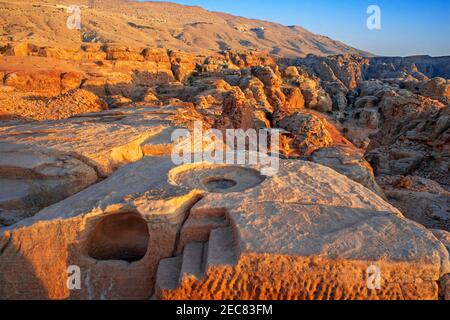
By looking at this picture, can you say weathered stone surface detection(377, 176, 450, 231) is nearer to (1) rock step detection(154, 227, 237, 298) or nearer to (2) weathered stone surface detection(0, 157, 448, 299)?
(2) weathered stone surface detection(0, 157, 448, 299)

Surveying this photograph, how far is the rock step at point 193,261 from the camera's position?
2.76 metres

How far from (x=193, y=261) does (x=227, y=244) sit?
36 cm

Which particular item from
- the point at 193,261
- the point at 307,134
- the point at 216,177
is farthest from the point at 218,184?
the point at 307,134

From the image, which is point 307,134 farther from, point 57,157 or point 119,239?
point 119,239

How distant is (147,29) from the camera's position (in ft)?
206

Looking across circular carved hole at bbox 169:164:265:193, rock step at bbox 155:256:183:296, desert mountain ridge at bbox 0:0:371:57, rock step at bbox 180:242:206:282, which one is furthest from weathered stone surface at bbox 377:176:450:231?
desert mountain ridge at bbox 0:0:371:57

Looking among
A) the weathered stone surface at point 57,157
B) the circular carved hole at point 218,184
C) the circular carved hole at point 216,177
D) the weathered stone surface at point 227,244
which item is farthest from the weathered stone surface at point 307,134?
the weathered stone surface at point 227,244

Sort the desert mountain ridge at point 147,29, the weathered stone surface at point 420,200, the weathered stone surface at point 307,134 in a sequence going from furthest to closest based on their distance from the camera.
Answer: the desert mountain ridge at point 147,29 < the weathered stone surface at point 307,134 < the weathered stone surface at point 420,200

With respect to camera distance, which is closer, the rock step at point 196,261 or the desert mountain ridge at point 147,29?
the rock step at point 196,261

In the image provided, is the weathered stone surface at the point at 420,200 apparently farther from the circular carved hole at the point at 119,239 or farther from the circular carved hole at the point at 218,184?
the circular carved hole at the point at 119,239

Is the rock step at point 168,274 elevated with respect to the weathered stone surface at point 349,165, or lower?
lower

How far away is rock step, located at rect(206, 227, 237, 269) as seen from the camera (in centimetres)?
273

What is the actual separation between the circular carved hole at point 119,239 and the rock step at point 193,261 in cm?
86
